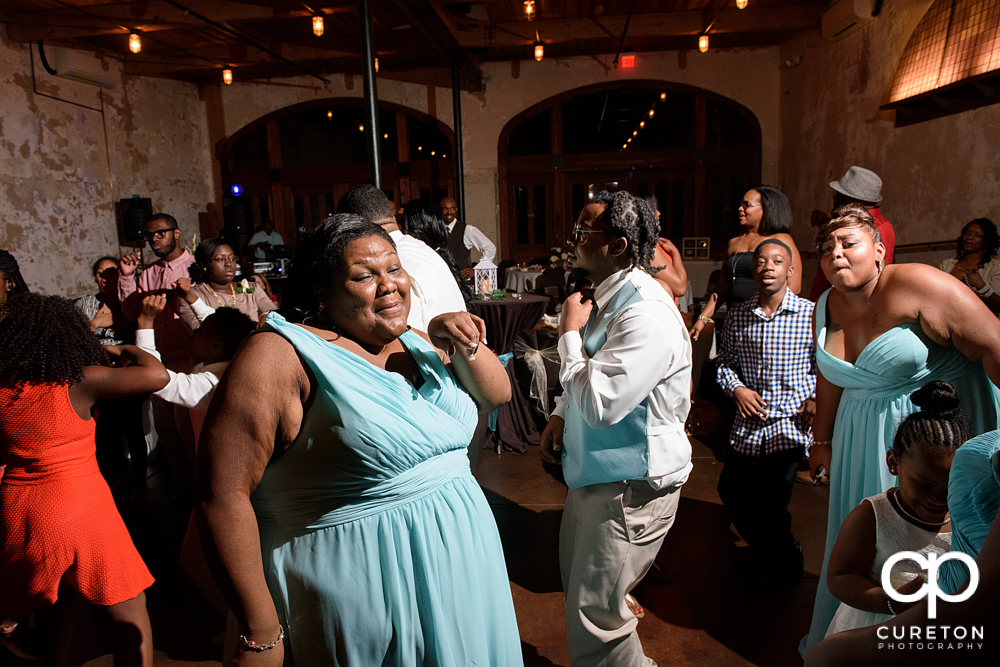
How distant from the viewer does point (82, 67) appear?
8.68 meters

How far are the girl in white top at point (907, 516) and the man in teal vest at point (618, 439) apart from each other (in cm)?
53

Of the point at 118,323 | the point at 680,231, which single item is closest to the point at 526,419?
the point at 118,323

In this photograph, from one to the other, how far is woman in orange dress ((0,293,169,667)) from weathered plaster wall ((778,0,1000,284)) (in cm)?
671

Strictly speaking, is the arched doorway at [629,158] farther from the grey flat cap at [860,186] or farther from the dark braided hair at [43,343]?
the dark braided hair at [43,343]

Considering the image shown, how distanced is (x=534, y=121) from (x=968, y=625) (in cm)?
1110

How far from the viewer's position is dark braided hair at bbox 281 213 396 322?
127 cm

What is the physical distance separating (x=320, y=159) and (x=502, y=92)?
3.65m

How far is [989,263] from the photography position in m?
4.77

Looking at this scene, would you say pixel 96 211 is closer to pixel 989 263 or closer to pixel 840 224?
pixel 840 224

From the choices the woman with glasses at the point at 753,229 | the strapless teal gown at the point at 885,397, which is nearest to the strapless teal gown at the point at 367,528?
the strapless teal gown at the point at 885,397

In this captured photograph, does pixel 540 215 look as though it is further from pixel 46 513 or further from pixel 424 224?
pixel 46 513

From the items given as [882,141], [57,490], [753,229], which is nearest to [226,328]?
[57,490]

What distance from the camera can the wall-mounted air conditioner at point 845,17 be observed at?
700 cm

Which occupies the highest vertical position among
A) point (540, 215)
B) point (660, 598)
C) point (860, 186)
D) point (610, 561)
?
point (540, 215)
